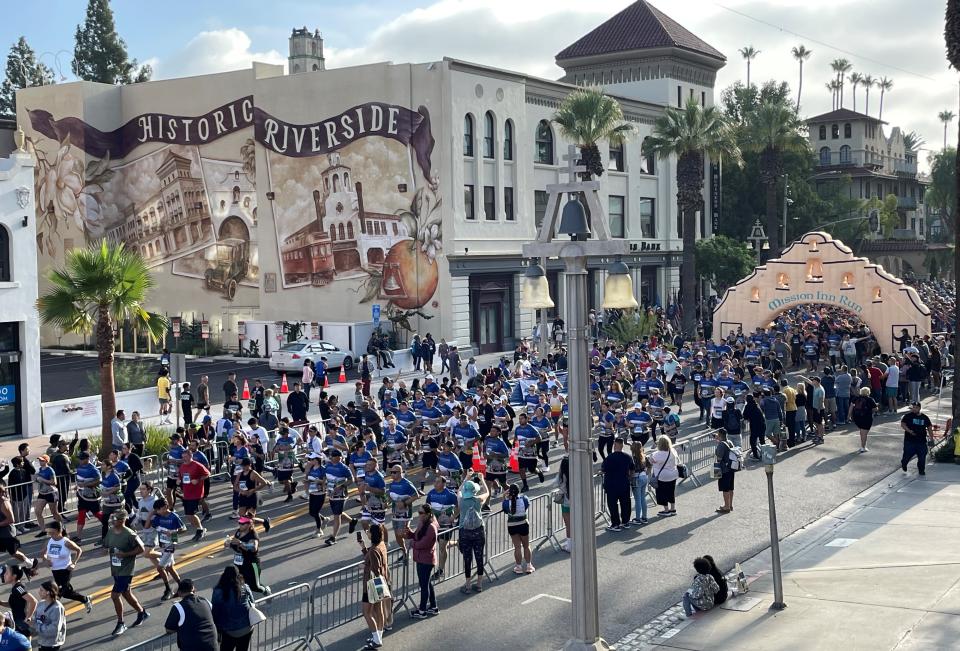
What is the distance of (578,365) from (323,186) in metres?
36.4

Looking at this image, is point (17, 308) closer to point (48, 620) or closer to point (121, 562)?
point (121, 562)

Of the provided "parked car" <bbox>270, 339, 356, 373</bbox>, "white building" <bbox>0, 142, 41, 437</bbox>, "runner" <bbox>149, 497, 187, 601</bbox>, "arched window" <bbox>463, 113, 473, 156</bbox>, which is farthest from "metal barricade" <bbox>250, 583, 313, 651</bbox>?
"arched window" <bbox>463, 113, 473, 156</bbox>

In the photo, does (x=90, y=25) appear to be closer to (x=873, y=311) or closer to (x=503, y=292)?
(x=503, y=292)

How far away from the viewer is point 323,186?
46000 millimetres

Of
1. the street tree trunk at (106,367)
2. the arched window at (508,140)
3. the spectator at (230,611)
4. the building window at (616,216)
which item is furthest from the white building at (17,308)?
the building window at (616,216)

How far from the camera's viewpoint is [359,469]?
18078 mm

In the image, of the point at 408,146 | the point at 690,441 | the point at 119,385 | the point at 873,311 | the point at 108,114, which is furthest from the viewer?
the point at 108,114

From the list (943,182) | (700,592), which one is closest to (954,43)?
(700,592)

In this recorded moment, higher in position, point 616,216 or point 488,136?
point 488,136

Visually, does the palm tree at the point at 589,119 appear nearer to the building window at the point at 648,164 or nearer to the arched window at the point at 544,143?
the arched window at the point at 544,143

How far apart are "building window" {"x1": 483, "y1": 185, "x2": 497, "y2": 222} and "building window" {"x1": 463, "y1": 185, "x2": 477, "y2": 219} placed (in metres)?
0.97

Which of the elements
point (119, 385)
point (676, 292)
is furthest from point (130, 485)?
point (676, 292)

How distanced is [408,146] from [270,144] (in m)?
7.12

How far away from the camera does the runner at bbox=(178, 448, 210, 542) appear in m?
18.3
